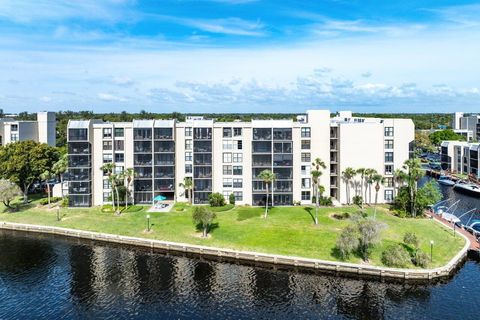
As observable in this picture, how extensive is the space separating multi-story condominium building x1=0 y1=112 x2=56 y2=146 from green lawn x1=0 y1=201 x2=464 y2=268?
40762mm

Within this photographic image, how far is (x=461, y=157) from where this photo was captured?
14212cm

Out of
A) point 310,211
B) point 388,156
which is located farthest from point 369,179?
point 310,211

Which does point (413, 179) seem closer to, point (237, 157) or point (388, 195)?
point (388, 195)

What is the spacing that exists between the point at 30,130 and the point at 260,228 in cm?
8981

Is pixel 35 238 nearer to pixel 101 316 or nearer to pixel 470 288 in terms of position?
pixel 101 316

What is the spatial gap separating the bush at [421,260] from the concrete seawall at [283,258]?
1.20 metres

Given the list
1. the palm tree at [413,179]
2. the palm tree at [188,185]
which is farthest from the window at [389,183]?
the palm tree at [188,185]

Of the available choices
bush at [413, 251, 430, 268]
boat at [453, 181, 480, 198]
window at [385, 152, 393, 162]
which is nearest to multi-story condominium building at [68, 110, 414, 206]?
window at [385, 152, 393, 162]

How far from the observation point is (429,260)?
194ft

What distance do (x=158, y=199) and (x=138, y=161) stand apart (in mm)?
10581

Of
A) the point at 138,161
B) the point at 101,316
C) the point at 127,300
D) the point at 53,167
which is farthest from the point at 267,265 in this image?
the point at 53,167

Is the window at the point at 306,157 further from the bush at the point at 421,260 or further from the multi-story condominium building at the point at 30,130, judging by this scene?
the multi-story condominium building at the point at 30,130

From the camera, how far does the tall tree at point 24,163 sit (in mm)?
93688

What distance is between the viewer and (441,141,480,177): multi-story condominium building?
5207 inches
